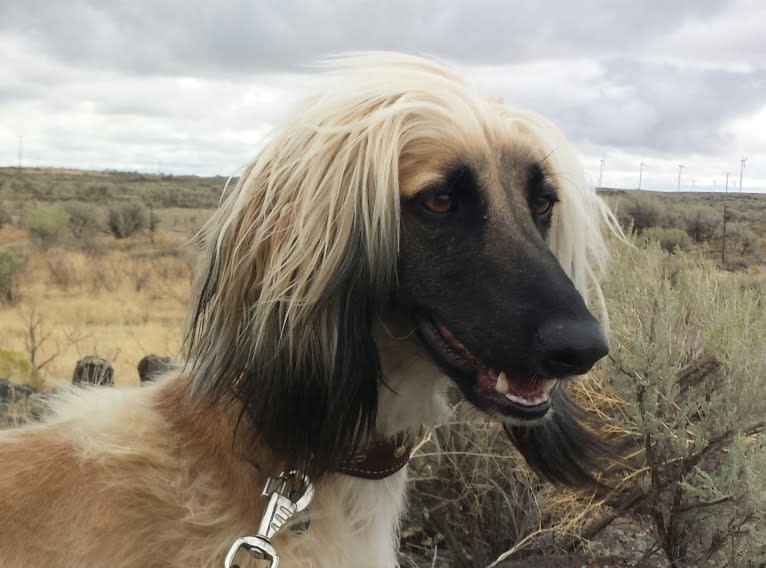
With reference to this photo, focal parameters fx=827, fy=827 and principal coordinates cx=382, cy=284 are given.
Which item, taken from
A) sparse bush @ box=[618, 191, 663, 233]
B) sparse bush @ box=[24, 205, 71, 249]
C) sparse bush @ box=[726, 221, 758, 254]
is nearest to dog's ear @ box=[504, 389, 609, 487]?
sparse bush @ box=[618, 191, 663, 233]

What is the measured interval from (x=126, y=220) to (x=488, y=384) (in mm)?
28921

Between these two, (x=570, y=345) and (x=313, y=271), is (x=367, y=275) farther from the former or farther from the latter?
(x=570, y=345)

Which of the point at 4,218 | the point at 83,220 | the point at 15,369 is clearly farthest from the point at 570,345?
the point at 4,218

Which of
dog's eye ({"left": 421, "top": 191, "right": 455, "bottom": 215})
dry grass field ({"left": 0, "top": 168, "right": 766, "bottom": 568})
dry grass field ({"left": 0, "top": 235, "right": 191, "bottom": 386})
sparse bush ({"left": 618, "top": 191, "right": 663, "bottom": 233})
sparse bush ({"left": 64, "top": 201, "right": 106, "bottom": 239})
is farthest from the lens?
sparse bush ({"left": 64, "top": 201, "right": 106, "bottom": 239})

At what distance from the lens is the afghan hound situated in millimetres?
2354

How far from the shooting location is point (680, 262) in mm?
6004

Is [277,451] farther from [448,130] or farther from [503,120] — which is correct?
[503,120]

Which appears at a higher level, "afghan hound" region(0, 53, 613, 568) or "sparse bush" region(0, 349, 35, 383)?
"afghan hound" region(0, 53, 613, 568)

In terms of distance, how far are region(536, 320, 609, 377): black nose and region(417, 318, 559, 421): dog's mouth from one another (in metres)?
0.20

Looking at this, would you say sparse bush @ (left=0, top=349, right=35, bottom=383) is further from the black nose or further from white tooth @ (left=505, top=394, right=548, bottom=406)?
the black nose

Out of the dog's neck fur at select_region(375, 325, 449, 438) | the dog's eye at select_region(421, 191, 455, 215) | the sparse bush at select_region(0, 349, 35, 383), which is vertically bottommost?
the sparse bush at select_region(0, 349, 35, 383)

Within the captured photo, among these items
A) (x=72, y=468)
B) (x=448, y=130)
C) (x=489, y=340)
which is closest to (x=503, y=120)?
(x=448, y=130)

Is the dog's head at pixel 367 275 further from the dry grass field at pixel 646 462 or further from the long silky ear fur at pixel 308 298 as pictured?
the dry grass field at pixel 646 462

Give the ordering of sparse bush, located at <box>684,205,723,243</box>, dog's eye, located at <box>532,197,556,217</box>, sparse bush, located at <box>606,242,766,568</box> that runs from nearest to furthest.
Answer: dog's eye, located at <box>532,197,556,217</box>, sparse bush, located at <box>606,242,766,568</box>, sparse bush, located at <box>684,205,723,243</box>
